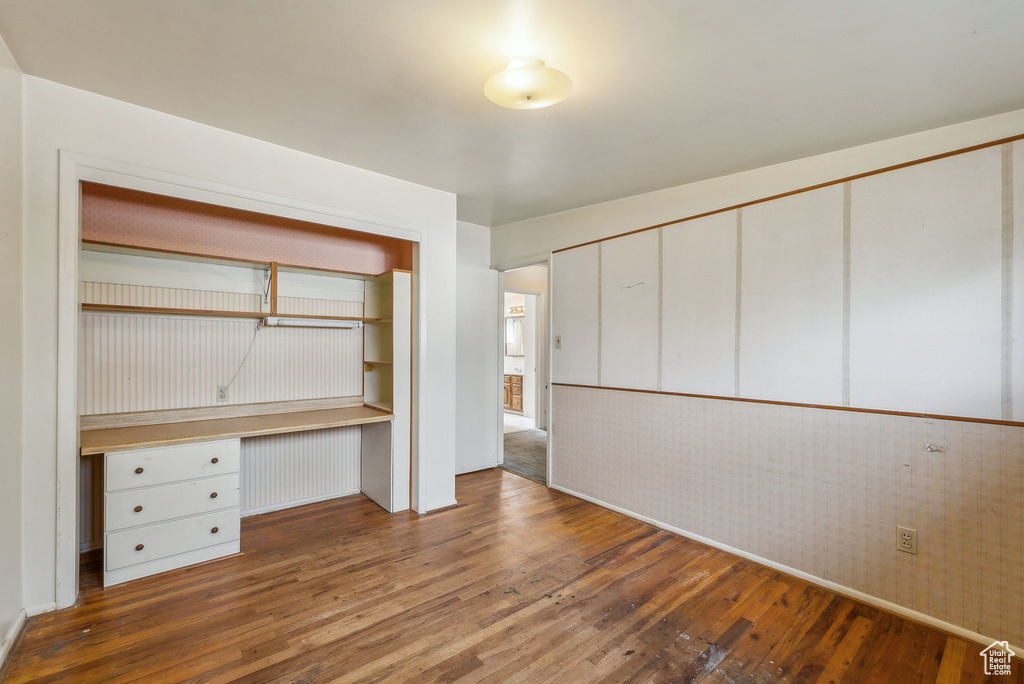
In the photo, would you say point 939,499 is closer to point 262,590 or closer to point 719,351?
point 719,351

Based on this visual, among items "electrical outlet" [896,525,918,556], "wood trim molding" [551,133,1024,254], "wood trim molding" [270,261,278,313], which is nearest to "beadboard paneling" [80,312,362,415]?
"wood trim molding" [270,261,278,313]

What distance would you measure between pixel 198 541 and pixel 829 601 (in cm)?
374

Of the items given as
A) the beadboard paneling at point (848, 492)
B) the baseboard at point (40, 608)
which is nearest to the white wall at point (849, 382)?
the beadboard paneling at point (848, 492)

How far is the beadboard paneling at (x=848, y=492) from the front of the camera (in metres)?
2.06

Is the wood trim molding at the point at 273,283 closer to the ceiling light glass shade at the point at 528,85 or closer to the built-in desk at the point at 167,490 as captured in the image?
the built-in desk at the point at 167,490

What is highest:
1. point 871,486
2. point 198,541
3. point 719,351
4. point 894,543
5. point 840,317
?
point 840,317

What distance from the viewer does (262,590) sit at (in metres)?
2.43

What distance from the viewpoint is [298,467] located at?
12.0ft

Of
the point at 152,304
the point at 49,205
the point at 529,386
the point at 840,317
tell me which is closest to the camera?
the point at 49,205

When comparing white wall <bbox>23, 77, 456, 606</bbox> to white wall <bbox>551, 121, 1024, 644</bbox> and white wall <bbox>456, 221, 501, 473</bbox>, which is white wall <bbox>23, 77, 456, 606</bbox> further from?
white wall <bbox>551, 121, 1024, 644</bbox>

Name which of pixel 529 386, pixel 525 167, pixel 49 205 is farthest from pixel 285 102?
pixel 529 386

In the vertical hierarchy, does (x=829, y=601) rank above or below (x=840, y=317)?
below

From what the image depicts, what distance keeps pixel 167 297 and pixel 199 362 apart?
1.64 ft

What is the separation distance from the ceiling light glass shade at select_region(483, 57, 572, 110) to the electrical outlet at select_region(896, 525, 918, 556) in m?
2.80
